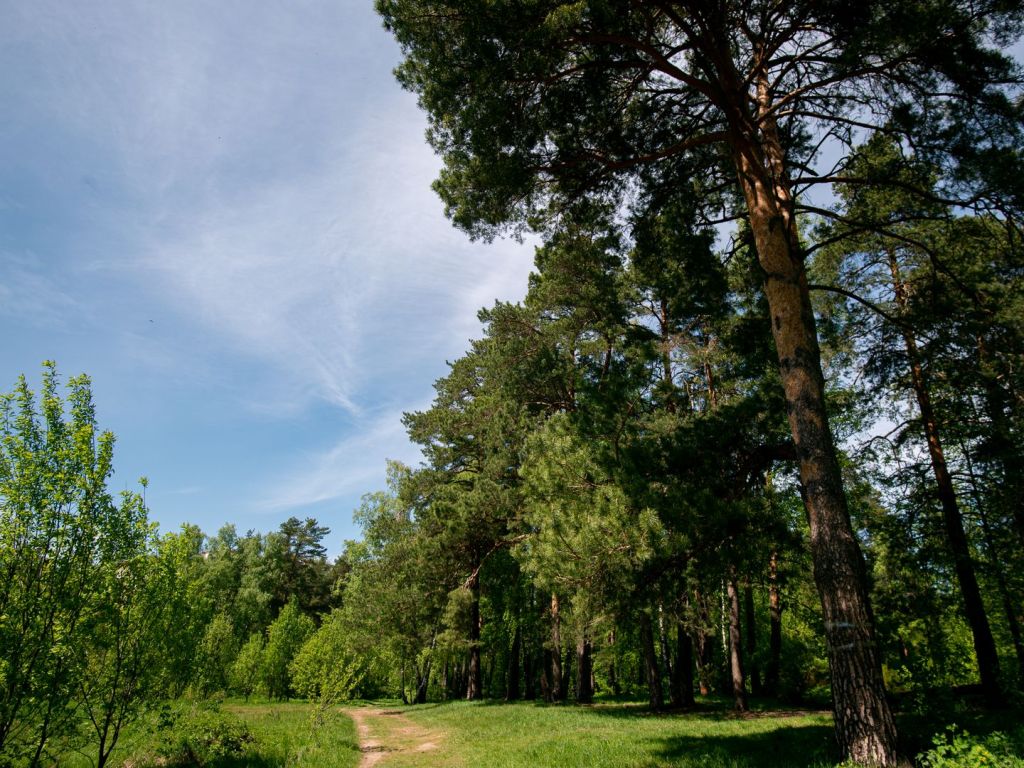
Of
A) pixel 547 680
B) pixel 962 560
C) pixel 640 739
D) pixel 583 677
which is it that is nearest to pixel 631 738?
pixel 640 739

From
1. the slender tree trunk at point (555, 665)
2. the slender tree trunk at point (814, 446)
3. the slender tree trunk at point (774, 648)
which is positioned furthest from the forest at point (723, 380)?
the slender tree trunk at point (555, 665)

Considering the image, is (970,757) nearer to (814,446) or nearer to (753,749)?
(814,446)

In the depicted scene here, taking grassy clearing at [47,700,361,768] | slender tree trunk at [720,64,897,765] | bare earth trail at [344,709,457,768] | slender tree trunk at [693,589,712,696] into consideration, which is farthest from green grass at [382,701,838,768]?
grassy clearing at [47,700,361,768]

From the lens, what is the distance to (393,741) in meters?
13.0

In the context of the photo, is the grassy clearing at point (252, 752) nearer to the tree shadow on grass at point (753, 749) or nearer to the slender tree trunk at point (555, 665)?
the tree shadow on grass at point (753, 749)

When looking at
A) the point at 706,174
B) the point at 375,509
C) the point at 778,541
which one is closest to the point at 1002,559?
the point at 778,541

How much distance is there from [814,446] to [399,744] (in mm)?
12409

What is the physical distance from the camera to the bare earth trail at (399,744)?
9.80m

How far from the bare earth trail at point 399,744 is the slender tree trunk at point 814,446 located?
7283 millimetres

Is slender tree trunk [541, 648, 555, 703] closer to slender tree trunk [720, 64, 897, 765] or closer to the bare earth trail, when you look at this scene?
the bare earth trail

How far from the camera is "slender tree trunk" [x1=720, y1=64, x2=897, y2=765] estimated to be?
4582 mm

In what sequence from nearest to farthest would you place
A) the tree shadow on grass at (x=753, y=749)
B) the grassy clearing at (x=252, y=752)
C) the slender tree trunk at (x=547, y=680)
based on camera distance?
the tree shadow on grass at (x=753, y=749)
the grassy clearing at (x=252, y=752)
the slender tree trunk at (x=547, y=680)

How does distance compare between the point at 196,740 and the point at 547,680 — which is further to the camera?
the point at 547,680

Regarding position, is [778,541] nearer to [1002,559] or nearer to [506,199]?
[506,199]
